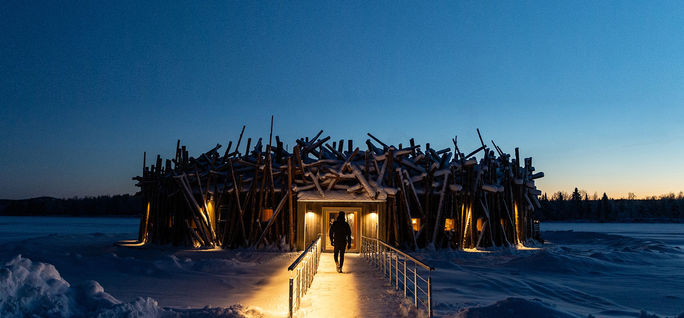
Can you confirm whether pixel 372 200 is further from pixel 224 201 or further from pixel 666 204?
pixel 666 204

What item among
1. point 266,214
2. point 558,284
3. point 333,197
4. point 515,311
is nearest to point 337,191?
point 333,197

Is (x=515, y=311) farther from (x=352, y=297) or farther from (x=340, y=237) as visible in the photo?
(x=340, y=237)

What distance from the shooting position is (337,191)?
737 inches

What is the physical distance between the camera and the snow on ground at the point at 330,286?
595 cm

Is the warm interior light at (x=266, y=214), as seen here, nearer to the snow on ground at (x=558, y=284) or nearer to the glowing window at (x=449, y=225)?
the snow on ground at (x=558, y=284)

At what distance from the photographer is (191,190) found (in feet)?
66.7

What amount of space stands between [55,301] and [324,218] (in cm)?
1343

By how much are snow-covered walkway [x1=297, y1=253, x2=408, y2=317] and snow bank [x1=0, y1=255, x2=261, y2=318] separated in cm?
Result: 114

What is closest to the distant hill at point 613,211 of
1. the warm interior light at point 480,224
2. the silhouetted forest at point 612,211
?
the silhouetted forest at point 612,211

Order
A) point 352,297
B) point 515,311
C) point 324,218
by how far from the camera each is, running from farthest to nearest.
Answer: point 324,218, point 352,297, point 515,311

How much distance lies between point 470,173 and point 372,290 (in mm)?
12149

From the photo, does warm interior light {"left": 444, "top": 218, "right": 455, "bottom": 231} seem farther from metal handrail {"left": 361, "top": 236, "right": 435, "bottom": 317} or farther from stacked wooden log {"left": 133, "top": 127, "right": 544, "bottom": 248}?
metal handrail {"left": 361, "top": 236, "right": 435, "bottom": 317}

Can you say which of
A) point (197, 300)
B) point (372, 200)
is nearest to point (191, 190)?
point (372, 200)

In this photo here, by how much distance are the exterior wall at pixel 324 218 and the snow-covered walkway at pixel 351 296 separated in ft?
22.5
